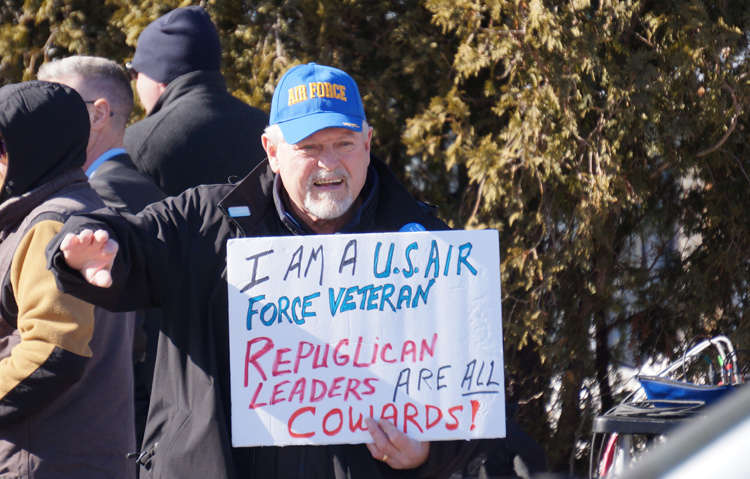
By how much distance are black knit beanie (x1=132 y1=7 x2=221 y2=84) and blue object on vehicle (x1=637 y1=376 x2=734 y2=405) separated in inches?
82.4

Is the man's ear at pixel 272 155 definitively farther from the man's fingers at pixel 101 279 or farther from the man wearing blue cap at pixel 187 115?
the man wearing blue cap at pixel 187 115

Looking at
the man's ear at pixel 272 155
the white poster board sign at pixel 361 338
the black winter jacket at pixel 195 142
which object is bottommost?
the white poster board sign at pixel 361 338

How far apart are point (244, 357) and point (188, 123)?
5.15 ft

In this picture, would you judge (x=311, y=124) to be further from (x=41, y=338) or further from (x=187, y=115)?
(x=187, y=115)

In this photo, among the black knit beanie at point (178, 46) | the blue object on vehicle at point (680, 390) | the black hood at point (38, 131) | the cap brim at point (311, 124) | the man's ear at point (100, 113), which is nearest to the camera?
the cap brim at point (311, 124)

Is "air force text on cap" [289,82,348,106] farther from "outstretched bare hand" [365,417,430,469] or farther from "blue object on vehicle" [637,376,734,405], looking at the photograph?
"blue object on vehicle" [637,376,734,405]

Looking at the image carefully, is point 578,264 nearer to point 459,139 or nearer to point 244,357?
point 459,139

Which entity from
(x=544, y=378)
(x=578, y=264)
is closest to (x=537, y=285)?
(x=578, y=264)

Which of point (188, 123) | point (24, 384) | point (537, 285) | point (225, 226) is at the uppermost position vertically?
point (188, 123)

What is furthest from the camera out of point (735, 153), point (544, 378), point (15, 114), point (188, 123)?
point (544, 378)

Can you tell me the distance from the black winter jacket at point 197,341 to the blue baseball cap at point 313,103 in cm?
21

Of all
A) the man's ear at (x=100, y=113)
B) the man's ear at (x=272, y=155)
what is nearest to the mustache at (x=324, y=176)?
the man's ear at (x=272, y=155)

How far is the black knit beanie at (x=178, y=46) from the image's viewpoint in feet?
12.0

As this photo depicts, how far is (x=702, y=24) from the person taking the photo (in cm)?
340
